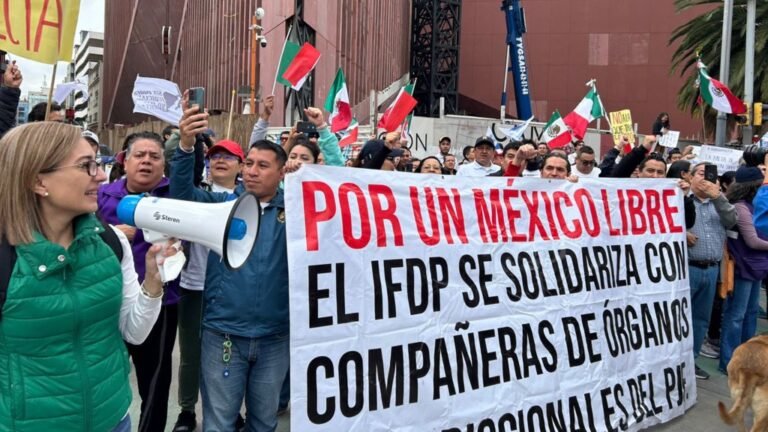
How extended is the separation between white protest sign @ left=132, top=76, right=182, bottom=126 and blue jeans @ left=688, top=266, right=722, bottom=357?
472 centimetres

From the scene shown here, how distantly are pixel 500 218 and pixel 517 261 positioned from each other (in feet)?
0.87

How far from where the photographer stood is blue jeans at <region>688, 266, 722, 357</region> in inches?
199

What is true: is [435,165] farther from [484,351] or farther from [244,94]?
[244,94]

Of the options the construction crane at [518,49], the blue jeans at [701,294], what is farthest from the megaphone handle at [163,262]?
the construction crane at [518,49]

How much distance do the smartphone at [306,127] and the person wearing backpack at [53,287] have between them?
7.99ft

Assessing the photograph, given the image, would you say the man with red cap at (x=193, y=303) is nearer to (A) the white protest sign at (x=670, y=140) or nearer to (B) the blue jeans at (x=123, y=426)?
(B) the blue jeans at (x=123, y=426)

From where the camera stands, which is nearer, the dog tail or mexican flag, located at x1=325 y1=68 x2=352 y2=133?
the dog tail

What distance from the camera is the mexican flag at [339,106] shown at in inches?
346

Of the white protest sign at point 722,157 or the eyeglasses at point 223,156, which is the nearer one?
the eyeglasses at point 223,156

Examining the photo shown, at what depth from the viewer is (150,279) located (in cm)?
205

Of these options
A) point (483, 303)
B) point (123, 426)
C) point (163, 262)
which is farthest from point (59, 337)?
point (483, 303)

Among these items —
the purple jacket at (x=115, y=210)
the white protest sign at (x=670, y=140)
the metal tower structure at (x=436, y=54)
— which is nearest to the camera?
the purple jacket at (x=115, y=210)

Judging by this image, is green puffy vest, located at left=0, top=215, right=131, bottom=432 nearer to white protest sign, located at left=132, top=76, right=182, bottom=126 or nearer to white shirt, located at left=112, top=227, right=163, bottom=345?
white shirt, located at left=112, top=227, right=163, bottom=345

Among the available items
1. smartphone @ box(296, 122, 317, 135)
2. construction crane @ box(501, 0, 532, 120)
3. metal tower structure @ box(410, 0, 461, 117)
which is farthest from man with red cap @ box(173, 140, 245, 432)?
metal tower structure @ box(410, 0, 461, 117)
